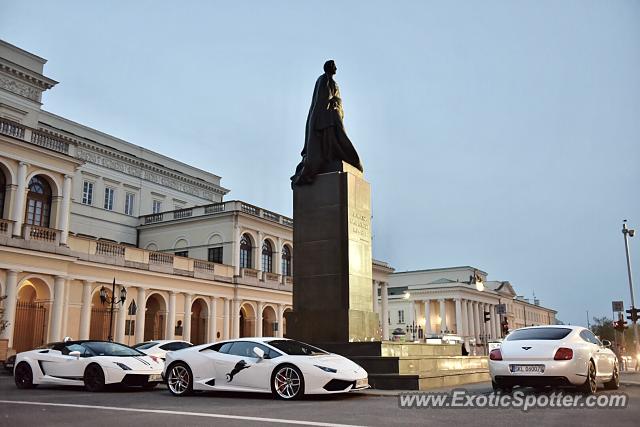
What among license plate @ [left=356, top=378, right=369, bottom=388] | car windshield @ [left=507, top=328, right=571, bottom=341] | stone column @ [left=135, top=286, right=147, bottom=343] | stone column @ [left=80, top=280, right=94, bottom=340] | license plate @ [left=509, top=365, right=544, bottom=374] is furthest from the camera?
stone column @ [left=135, top=286, right=147, bottom=343]

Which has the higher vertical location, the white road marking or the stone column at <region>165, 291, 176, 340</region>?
the stone column at <region>165, 291, 176, 340</region>

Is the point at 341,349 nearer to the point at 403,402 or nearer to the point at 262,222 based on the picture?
the point at 403,402

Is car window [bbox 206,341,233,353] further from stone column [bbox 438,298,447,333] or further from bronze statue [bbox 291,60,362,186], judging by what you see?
stone column [bbox 438,298,447,333]

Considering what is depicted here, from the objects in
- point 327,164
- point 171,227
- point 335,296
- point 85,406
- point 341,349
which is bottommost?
point 85,406

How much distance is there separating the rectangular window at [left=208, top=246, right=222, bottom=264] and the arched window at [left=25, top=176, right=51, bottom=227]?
1603 cm

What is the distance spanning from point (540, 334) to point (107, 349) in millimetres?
10387

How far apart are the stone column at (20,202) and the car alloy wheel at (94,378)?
66.1 feet

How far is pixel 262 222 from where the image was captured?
166 feet

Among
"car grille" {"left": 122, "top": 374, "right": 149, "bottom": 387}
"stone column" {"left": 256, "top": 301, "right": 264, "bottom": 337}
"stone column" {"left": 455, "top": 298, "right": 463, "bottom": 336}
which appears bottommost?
"car grille" {"left": 122, "top": 374, "right": 149, "bottom": 387}

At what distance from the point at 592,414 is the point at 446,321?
94.5m

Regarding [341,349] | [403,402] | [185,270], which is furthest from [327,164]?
[185,270]

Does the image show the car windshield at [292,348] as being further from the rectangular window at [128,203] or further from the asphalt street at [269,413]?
the rectangular window at [128,203]

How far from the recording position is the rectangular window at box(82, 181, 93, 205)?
47.5 m

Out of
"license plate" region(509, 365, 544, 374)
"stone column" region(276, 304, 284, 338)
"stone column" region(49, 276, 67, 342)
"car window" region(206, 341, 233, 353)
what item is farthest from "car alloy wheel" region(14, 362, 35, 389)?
"stone column" region(276, 304, 284, 338)
